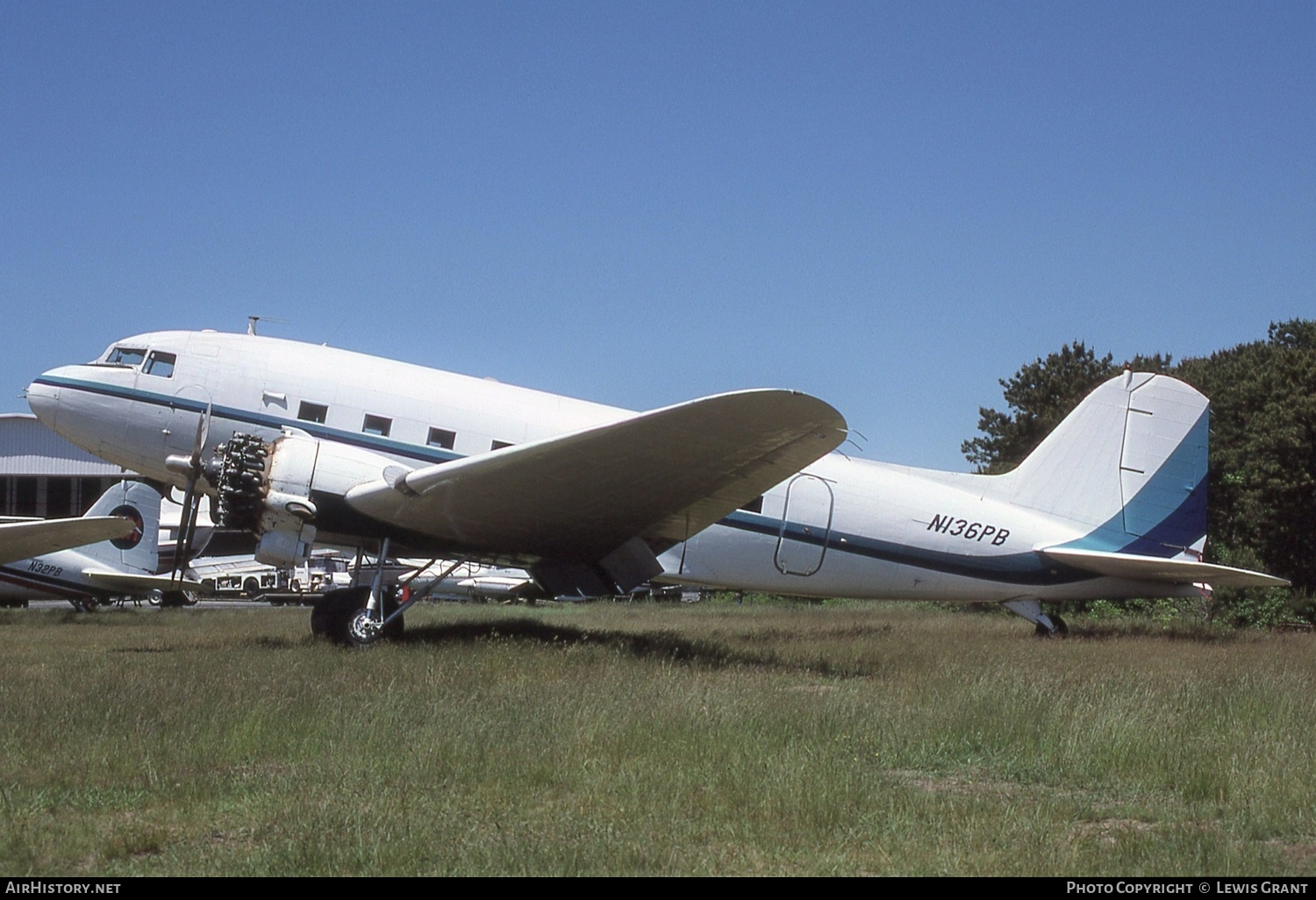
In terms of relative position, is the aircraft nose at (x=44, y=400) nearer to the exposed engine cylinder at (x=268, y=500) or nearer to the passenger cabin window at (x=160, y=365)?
the passenger cabin window at (x=160, y=365)

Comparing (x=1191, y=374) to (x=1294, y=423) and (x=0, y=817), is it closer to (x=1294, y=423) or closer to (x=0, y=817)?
(x=1294, y=423)

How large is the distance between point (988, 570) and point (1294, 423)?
15217mm

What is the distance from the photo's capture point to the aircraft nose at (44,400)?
1242cm

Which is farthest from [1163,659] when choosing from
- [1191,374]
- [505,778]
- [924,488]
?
[1191,374]

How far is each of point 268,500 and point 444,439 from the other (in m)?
2.17

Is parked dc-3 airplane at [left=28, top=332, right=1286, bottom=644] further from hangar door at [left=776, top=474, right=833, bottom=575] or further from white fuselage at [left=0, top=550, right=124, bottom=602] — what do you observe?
white fuselage at [left=0, top=550, right=124, bottom=602]

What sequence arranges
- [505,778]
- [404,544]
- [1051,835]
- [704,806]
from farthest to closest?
[404,544] < [505,778] < [704,806] < [1051,835]

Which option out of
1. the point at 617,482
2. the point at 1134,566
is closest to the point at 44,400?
the point at 617,482

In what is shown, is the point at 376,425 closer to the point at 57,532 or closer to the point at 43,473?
the point at 57,532

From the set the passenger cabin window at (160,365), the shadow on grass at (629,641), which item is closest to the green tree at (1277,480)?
the shadow on grass at (629,641)

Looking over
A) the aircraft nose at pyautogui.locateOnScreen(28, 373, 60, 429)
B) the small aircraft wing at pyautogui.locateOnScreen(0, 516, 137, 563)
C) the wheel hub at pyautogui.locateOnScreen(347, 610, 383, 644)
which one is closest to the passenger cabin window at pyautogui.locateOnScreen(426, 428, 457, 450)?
the wheel hub at pyautogui.locateOnScreen(347, 610, 383, 644)

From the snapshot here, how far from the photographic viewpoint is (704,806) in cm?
502

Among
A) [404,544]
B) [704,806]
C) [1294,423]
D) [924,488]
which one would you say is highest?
[1294,423]

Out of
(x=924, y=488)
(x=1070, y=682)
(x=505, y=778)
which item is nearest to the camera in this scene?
(x=505, y=778)
